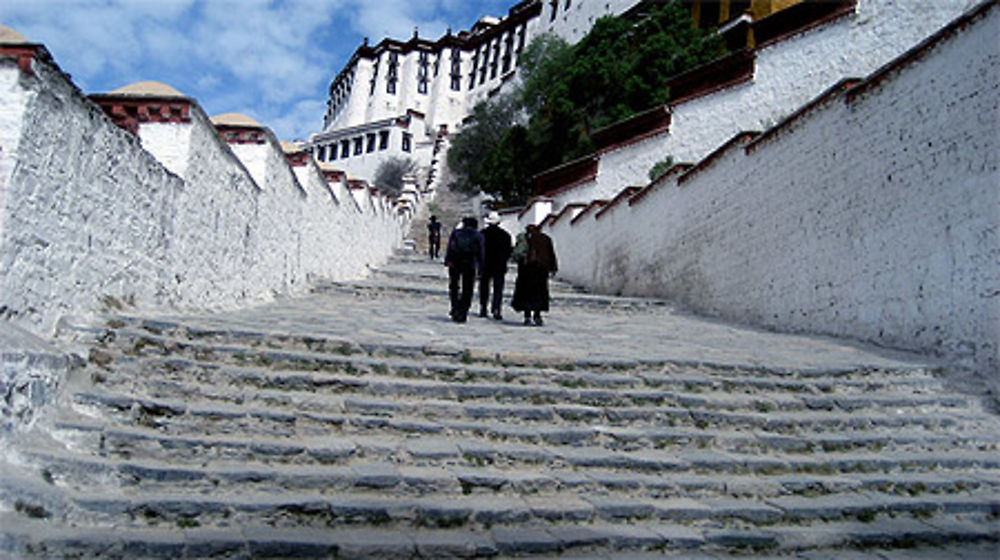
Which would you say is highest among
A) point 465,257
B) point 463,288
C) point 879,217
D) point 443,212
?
point 443,212

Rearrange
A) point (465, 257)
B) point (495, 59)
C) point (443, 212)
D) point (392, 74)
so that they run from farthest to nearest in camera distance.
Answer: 1. point (392, 74)
2. point (495, 59)
3. point (443, 212)
4. point (465, 257)

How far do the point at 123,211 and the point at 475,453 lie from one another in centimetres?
335

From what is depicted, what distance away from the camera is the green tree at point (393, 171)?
5200cm

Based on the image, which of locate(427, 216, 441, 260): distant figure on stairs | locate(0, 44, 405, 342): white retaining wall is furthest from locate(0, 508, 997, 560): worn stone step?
locate(427, 216, 441, 260): distant figure on stairs

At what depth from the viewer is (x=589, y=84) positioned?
2595 cm

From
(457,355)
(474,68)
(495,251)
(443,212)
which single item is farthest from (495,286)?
(474,68)

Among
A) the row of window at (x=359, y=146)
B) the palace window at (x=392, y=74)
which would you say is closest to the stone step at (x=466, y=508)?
the row of window at (x=359, y=146)

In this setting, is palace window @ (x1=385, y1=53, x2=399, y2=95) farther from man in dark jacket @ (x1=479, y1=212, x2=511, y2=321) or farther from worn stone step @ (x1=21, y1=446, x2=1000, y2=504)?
worn stone step @ (x1=21, y1=446, x2=1000, y2=504)

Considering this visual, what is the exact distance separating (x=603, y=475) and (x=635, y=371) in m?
1.64

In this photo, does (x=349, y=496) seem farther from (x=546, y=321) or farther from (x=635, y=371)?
(x=546, y=321)

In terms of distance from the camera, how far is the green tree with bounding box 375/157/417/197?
52000 millimetres

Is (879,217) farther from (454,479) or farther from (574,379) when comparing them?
(454,479)

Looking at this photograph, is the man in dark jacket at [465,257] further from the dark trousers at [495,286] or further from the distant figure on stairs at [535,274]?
the distant figure on stairs at [535,274]

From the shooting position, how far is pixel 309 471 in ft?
12.0
